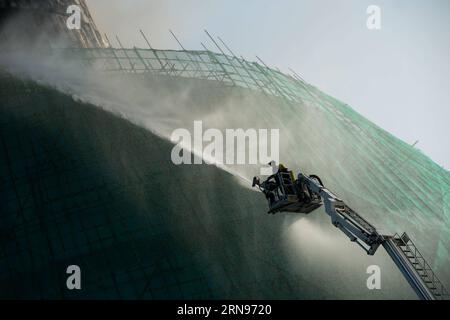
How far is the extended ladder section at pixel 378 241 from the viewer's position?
21531mm

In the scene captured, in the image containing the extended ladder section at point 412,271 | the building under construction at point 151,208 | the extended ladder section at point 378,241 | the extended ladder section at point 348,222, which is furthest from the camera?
the building under construction at point 151,208

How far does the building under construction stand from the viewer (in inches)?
1396

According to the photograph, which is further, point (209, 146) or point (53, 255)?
point (209, 146)

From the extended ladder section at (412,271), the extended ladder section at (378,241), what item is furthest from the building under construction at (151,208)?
the extended ladder section at (412,271)

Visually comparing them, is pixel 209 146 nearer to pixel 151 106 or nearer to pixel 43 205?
pixel 151 106

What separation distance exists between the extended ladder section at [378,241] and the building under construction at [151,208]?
12.2 meters

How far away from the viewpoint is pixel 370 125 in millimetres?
62250

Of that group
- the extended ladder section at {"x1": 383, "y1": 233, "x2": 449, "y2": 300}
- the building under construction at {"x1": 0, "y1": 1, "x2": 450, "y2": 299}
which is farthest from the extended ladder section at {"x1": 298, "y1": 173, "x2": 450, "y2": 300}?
the building under construction at {"x1": 0, "y1": 1, "x2": 450, "y2": 299}

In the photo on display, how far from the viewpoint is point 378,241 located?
74.9ft

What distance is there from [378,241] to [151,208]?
1799 centimetres

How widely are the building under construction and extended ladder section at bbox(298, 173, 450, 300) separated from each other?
12.2 metres

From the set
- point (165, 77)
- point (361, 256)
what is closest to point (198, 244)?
point (361, 256)

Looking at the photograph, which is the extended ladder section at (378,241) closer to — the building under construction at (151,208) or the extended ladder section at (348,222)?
the extended ladder section at (348,222)

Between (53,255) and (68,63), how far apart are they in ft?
48.5
